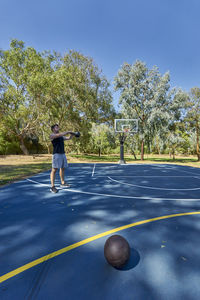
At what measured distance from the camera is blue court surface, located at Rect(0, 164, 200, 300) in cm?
157

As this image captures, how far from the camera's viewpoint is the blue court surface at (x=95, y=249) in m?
1.57

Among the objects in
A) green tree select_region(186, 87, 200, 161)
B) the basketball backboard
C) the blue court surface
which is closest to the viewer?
the blue court surface

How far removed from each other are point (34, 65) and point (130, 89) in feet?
35.9

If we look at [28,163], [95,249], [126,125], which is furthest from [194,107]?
[95,249]

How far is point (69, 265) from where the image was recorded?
190 cm

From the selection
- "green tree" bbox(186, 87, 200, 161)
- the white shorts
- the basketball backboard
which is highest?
"green tree" bbox(186, 87, 200, 161)

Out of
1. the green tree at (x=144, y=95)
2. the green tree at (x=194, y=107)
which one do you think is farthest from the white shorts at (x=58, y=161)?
the green tree at (x=194, y=107)

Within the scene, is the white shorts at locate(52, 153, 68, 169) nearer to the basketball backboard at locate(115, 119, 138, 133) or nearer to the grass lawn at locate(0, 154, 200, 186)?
the grass lawn at locate(0, 154, 200, 186)

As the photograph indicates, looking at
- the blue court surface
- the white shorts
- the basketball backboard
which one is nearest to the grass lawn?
the white shorts

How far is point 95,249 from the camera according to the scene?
7.28 feet

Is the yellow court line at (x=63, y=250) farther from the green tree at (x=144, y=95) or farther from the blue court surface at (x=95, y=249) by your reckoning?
the green tree at (x=144, y=95)

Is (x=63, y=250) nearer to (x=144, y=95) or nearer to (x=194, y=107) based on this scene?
(x=144, y=95)

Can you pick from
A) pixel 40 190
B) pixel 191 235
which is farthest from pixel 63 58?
pixel 191 235

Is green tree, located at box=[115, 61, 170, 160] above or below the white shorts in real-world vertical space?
above
